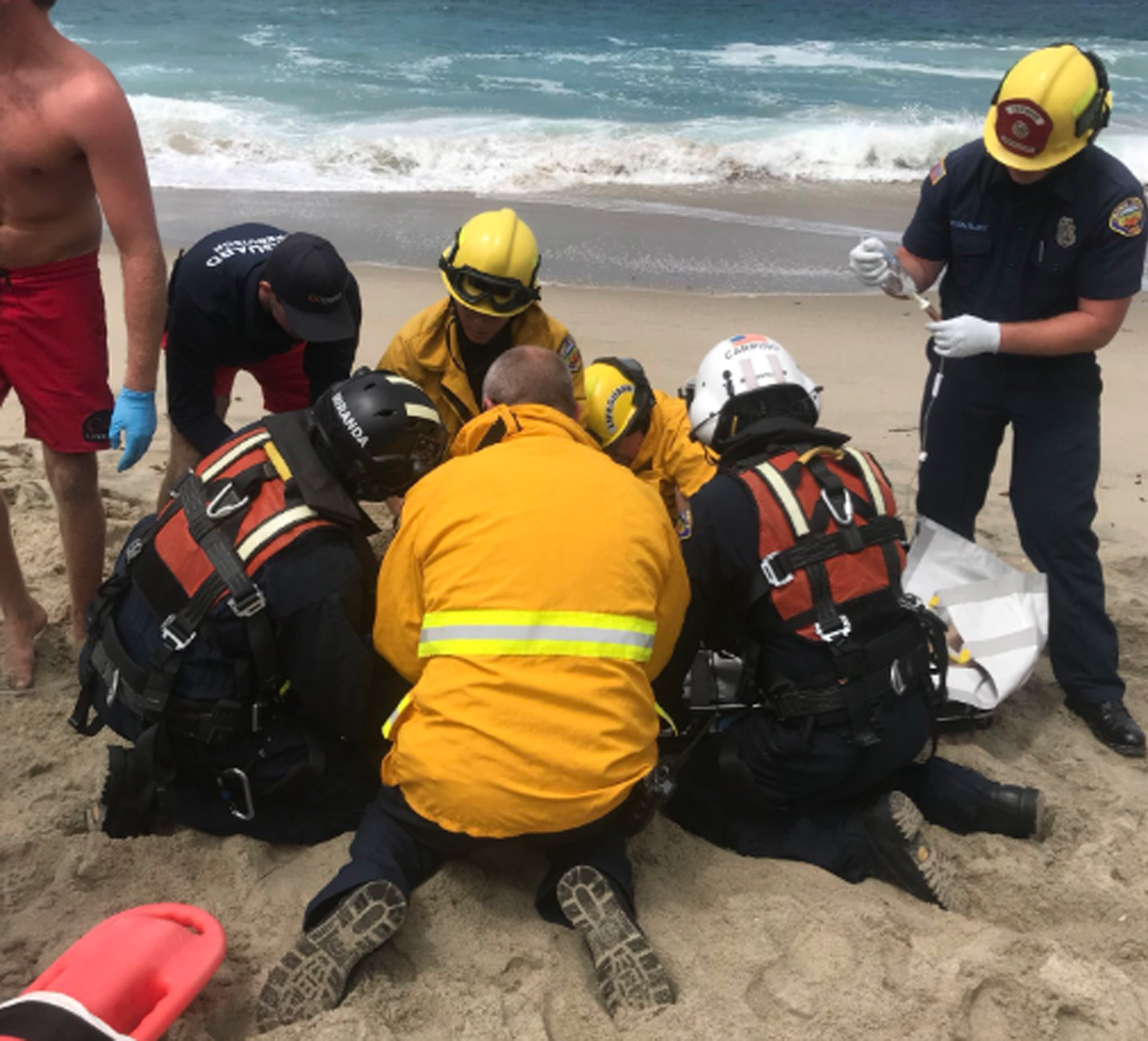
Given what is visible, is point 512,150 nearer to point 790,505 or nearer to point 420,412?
point 420,412

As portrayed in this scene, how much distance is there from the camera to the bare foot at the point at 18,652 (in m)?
3.51

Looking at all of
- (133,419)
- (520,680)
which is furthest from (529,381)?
(133,419)

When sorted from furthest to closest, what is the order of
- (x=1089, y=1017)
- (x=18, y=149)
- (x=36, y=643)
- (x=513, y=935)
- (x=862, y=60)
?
1. (x=862, y=60)
2. (x=36, y=643)
3. (x=18, y=149)
4. (x=513, y=935)
5. (x=1089, y=1017)

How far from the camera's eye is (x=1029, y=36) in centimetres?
2541

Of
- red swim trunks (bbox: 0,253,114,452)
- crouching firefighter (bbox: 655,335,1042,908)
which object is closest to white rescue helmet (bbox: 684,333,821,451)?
crouching firefighter (bbox: 655,335,1042,908)

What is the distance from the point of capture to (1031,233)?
3438 millimetres

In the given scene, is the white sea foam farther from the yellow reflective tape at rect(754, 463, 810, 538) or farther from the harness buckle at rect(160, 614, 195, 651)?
Result: the yellow reflective tape at rect(754, 463, 810, 538)

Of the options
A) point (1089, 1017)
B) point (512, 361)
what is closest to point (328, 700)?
point (512, 361)

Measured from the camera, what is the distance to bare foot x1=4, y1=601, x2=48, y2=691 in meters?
3.51

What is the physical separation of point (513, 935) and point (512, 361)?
54.0 inches

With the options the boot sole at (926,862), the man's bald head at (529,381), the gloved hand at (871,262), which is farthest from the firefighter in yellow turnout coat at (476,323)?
the boot sole at (926,862)

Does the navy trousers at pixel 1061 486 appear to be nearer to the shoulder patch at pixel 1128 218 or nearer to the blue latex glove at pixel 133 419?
the shoulder patch at pixel 1128 218

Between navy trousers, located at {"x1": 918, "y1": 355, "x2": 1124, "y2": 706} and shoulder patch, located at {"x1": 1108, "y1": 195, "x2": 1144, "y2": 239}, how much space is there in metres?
0.40

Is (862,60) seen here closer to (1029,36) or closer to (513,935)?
(1029,36)
